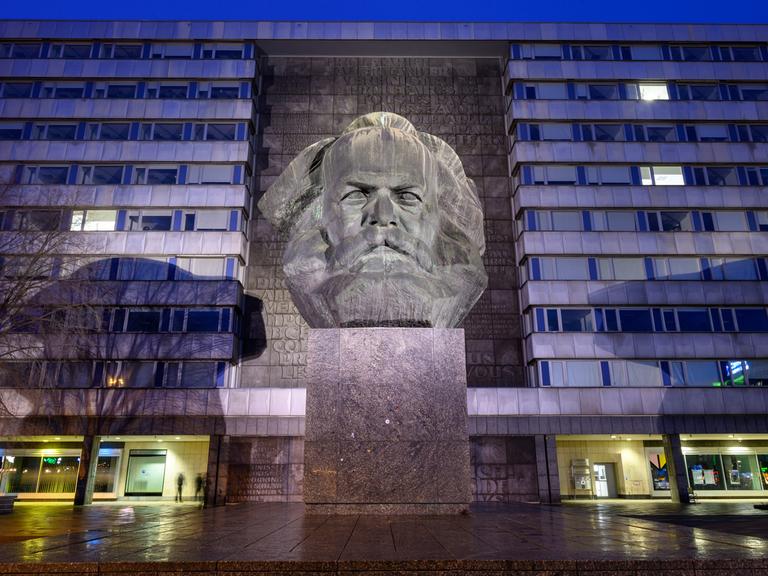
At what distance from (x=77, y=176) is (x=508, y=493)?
3362cm

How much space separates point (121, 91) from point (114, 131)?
3.22 meters

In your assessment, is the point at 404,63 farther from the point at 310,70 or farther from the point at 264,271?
the point at 264,271

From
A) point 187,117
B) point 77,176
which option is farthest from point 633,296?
point 77,176

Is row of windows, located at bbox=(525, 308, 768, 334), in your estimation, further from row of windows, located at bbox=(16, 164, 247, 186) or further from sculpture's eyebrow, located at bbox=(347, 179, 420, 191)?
sculpture's eyebrow, located at bbox=(347, 179, 420, 191)

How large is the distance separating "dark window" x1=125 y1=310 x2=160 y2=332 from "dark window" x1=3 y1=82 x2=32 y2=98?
715 inches

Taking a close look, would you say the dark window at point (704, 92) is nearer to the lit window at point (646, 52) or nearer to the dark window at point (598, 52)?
the lit window at point (646, 52)

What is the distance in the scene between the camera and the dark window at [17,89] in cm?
3784

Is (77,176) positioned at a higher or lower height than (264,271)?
higher

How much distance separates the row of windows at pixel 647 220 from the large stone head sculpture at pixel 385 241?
1082 inches

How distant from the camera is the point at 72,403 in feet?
102

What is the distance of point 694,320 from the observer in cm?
3384

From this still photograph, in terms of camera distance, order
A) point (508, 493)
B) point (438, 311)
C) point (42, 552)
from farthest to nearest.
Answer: point (508, 493) → point (438, 311) → point (42, 552)

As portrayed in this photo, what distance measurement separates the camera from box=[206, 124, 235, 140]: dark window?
37.0 m

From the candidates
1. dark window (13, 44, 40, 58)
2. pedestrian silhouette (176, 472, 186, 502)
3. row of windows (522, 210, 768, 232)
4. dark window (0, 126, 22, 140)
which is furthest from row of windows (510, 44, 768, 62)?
pedestrian silhouette (176, 472, 186, 502)
